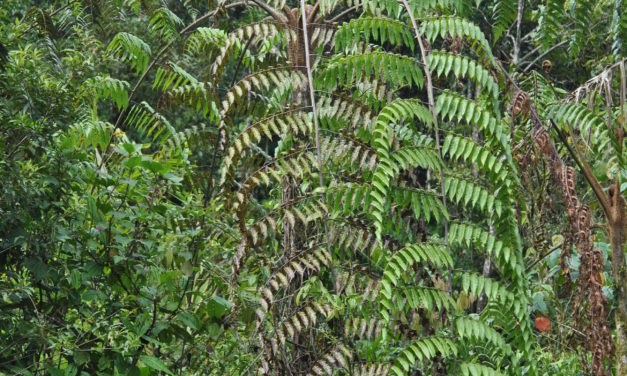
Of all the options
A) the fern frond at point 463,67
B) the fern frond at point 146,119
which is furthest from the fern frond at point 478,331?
the fern frond at point 146,119

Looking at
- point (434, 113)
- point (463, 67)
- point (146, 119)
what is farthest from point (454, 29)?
point (146, 119)

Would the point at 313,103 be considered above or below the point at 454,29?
below

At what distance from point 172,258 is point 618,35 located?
3.20m

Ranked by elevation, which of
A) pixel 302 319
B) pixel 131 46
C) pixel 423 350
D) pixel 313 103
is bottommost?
pixel 302 319

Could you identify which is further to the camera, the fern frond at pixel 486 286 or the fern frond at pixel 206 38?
the fern frond at pixel 206 38

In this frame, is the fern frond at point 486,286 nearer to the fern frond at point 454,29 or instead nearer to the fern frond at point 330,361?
the fern frond at point 330,361

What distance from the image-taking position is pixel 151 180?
325 centimetres

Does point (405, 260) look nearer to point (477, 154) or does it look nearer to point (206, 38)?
point (477, 154)

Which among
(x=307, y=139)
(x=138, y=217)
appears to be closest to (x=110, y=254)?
Answer: (x=138, y=217)

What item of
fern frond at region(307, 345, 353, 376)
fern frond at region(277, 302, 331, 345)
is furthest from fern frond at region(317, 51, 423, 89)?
fern frond at region(307, 345, 353, 376)

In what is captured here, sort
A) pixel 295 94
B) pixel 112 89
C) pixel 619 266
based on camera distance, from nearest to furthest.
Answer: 1. pixel 295 94
2. pixel 619 266
3. pixel 112 89

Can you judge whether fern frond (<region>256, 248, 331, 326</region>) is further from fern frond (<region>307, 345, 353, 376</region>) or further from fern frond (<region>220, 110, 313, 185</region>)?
fern frond (<region>220, 110, 313, 185</region>)

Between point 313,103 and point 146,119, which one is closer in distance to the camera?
point 313,103

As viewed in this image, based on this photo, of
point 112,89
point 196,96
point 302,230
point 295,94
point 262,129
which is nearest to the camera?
point 262,129
